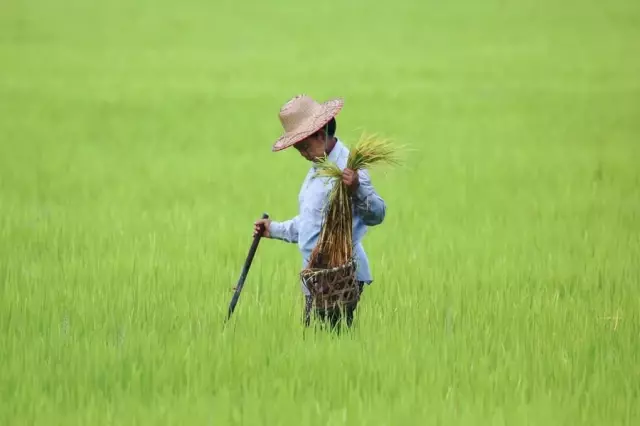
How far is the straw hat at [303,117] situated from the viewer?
380cm

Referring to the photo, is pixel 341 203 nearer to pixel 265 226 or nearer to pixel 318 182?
pixel 318 182

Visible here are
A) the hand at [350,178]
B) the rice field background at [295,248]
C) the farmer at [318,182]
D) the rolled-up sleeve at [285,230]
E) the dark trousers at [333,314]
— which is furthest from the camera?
the rolled-up sleeve at [285,230]

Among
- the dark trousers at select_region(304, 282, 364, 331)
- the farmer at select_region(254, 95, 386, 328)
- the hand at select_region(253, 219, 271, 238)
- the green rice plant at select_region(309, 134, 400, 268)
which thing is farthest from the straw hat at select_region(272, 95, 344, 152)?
the dark trousers at select_region(304, 282, 364, 331)

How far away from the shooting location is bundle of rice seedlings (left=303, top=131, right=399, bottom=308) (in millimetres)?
3758

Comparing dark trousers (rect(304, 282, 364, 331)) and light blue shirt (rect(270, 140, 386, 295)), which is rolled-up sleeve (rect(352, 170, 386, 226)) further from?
dark trousers (rect(304, 282, 364, 331))

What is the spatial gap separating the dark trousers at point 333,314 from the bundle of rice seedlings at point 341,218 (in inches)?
4.9

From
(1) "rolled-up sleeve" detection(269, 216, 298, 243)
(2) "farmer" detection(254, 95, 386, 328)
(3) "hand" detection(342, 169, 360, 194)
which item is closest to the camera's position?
(3) "hand" detection(342, 169, 360, 194)

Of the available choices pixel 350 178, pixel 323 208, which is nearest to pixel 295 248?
pixel 323 208

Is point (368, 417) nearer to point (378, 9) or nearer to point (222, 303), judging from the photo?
point (222, 303)

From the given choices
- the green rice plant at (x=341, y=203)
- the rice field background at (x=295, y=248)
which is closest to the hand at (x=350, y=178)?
the green rice plant at (x=341, y=203)

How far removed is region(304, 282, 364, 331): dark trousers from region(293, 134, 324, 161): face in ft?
1.48

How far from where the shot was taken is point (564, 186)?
7.95 meters

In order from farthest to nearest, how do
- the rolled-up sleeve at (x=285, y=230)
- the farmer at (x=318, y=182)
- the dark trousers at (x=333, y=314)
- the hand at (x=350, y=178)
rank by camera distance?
the rolled-up sleeve at (x=285, y=230) < the dark trousers at (x=333, y=314) < the farmer at (x=318, y=182) < the hand at (x=350, y=178)

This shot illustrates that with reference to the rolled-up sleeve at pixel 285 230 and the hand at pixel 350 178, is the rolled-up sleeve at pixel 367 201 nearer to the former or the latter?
the hand at pixel 350 178
